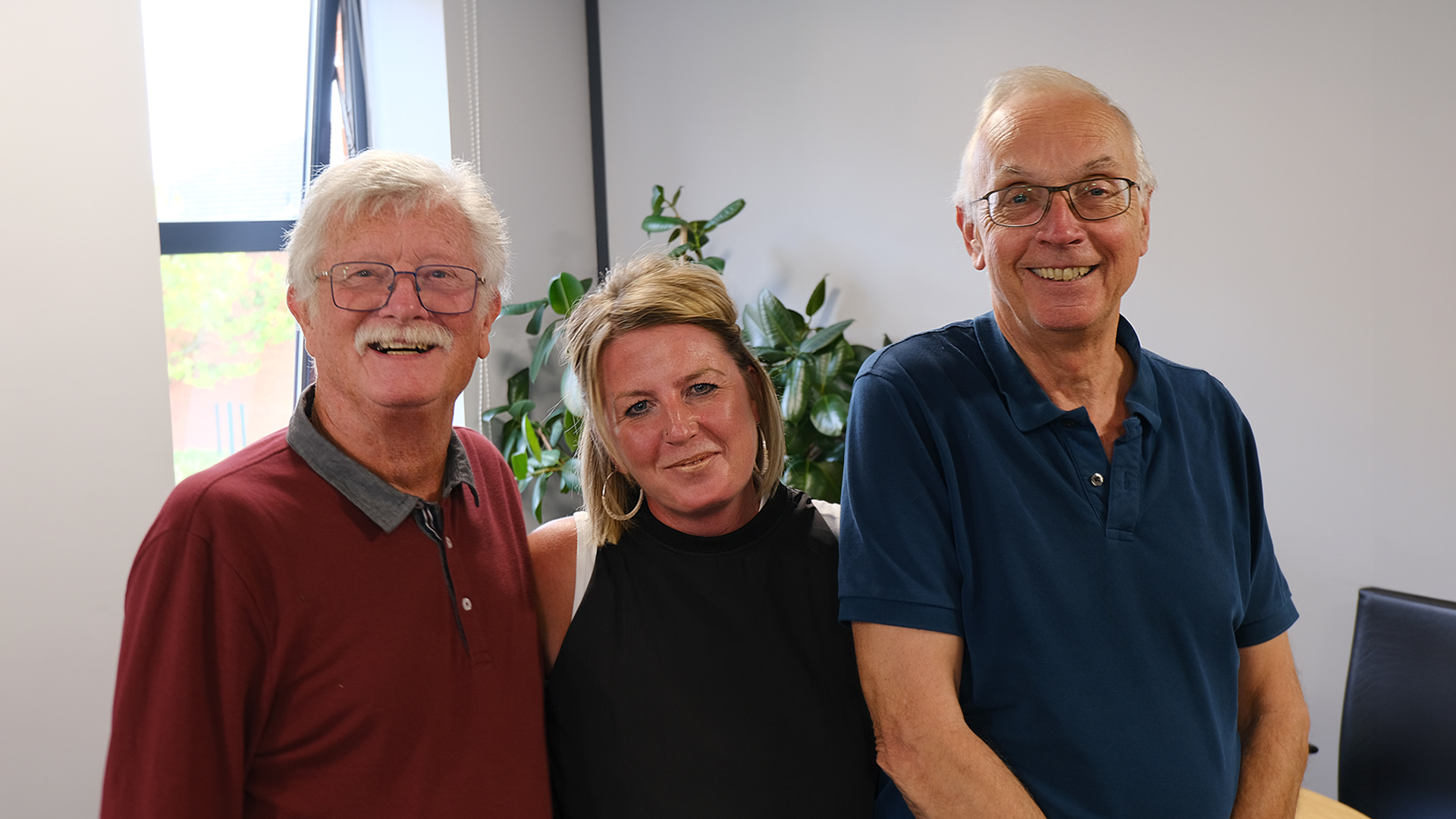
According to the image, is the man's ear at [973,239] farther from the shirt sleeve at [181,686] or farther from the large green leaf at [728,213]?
the large green leaf at [728,213]

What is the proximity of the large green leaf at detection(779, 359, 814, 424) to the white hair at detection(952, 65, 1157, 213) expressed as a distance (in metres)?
1.89

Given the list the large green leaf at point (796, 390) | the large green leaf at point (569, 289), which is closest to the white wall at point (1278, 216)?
the large green leaf at point (796, 390)

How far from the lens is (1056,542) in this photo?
3.95 ft

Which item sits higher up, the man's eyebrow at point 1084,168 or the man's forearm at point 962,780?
the man's eyebrow at point 1084,168

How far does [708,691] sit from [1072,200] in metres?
0.80

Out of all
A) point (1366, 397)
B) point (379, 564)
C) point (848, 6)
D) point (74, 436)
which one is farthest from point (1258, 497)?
point (848, 6)

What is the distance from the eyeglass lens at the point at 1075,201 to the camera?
1267 millimetres

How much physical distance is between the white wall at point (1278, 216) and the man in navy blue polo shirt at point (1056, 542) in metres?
1.87

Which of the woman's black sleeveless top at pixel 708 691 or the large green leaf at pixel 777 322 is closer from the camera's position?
the woman's black sleeveless top at pixel 708 691

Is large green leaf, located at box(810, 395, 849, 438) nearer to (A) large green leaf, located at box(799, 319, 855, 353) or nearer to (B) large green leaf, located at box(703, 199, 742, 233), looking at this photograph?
(A) large green leaf, located at box(799, 319, 855, 353)

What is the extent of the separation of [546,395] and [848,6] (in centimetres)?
195

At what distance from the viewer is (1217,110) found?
3.00m

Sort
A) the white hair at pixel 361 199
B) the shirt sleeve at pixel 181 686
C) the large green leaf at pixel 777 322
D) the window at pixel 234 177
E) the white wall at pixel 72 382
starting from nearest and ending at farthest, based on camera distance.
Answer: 1. the shirt sleeve at pixel 181 686
2. the white hair at pixel 361 199
3. the white wall at pixel 72 382
4. the window at pixel 234 177
5. the large green leaf at pixel 777 322

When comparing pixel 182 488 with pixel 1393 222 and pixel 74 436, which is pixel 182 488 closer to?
pixel 74 436
